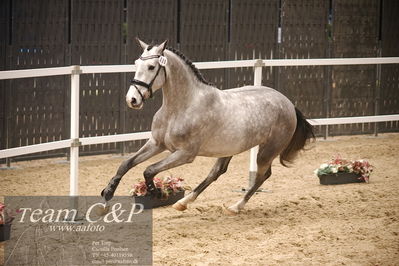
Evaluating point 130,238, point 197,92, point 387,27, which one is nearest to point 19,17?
point 197,92

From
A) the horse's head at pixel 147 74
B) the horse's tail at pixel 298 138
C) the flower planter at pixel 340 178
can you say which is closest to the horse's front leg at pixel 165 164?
the horse's head at pixel 147 74

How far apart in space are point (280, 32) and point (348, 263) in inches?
330

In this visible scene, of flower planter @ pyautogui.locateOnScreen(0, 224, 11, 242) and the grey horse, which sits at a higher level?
the grey horse

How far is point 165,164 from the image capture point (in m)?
8.24

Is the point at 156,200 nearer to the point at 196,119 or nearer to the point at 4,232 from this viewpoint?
the point at 196,119

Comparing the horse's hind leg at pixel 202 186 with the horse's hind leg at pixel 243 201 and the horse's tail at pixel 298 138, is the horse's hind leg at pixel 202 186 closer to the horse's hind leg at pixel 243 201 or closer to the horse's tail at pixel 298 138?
the horse's hind leg at pixel 243 201

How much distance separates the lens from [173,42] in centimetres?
1370

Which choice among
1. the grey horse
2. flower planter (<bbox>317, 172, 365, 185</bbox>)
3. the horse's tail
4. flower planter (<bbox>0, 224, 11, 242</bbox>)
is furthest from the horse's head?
flower planter (<bbox>317, 172, 365, 185</bbox>)

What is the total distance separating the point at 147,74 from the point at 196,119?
0.79 metres

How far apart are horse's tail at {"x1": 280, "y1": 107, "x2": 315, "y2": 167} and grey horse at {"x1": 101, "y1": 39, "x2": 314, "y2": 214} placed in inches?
7.8

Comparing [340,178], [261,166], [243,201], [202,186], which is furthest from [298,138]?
[340,178]

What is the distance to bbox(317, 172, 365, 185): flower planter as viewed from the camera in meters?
10.8

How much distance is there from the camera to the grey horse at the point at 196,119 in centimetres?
809

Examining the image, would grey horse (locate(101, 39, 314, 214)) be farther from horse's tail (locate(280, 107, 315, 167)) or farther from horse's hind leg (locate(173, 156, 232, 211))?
horse's tail (locate(280, 107, 315, 167))
